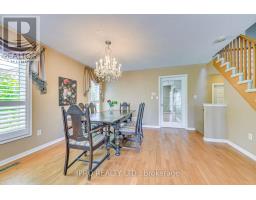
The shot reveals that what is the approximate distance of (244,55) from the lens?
284 cm

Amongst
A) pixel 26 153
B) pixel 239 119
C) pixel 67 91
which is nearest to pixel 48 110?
pixel 67 91

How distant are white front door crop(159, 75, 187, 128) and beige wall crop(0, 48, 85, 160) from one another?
360 cm

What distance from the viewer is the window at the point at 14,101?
2227 millimetres

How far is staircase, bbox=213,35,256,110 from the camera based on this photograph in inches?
99.7

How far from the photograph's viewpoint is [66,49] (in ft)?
10.8

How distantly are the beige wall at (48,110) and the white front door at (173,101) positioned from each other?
142 inches

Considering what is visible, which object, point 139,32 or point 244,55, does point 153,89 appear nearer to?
point 244,55

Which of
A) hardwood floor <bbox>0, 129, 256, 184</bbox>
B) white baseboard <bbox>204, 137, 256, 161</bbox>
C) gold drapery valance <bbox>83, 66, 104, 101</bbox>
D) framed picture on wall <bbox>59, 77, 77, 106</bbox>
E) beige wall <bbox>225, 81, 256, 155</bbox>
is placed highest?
gold drapery valance <bbox>83, 66, 104, 101</bbox>

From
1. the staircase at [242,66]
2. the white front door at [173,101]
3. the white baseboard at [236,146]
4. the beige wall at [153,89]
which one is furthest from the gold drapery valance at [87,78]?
the staircase at [242,66]

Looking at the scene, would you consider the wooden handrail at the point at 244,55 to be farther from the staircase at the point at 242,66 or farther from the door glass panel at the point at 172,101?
the door glass panel at the point at 172,101

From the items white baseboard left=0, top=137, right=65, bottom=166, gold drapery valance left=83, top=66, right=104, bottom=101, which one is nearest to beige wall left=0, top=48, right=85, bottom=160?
white baseboard left=0, top=137, right=65, bottom=166

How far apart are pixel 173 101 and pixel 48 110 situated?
4.41m

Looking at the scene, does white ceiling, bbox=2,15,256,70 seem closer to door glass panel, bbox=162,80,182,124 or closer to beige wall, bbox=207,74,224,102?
beige wall, bbox=207,74,224,102
